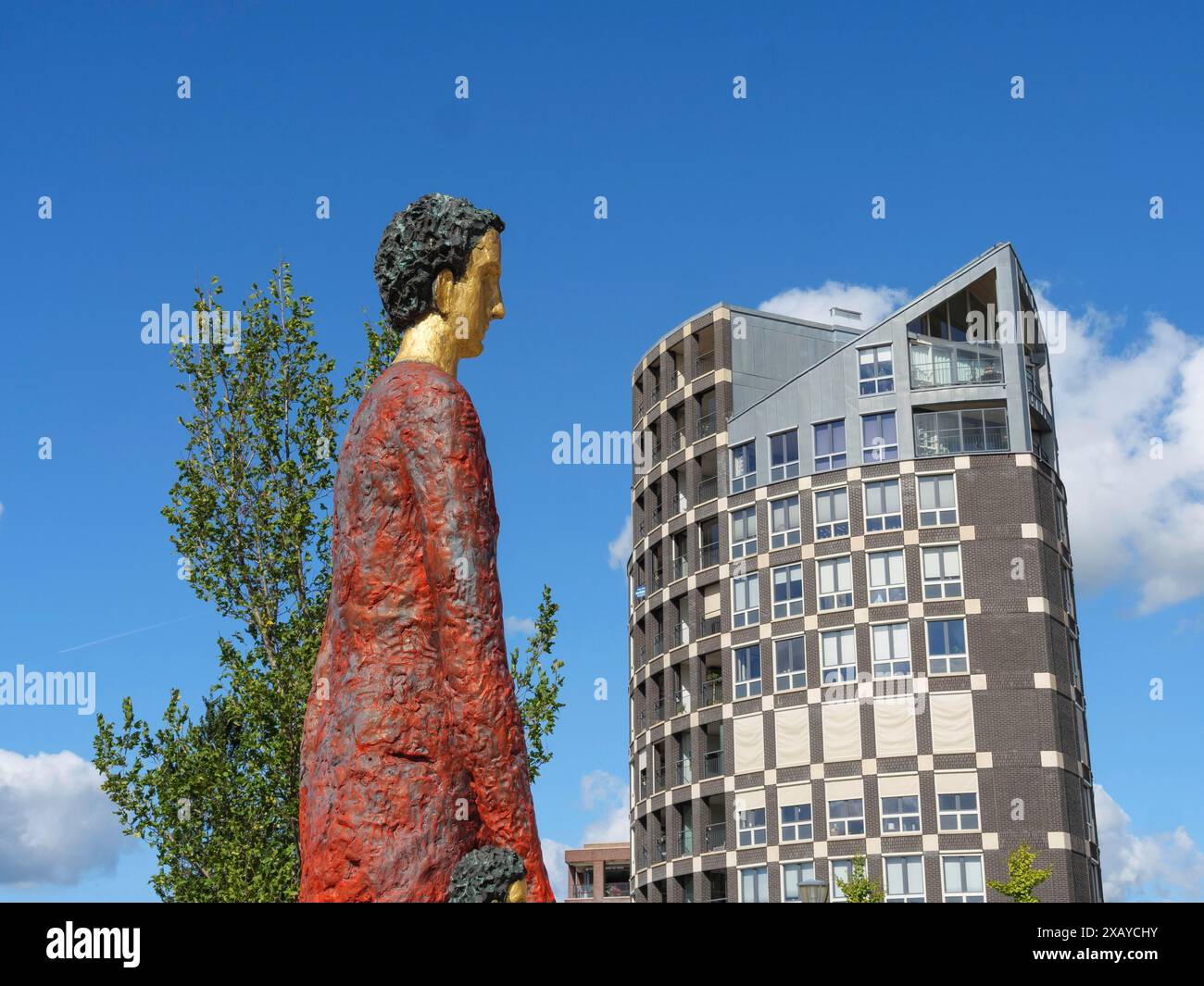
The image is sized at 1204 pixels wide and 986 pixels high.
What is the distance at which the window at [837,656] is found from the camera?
52.2 m

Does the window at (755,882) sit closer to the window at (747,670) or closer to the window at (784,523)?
the window at (747,670)

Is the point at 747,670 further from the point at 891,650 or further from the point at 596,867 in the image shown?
the point at 596,867

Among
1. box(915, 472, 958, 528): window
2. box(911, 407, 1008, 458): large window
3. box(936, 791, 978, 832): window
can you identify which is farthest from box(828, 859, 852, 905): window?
box(911, 407, 1008, 458): large window

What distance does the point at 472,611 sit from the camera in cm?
618

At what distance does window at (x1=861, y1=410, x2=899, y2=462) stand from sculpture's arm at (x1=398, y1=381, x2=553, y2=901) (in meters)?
48.9

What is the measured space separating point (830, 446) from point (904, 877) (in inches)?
654

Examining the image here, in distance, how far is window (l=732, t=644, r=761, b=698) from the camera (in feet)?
180

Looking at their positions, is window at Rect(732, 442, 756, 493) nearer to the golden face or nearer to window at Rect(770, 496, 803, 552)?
window at Rect(770, 496, 803, 552)

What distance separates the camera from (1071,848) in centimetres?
4788

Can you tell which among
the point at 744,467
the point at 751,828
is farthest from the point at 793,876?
the point at 744,467
